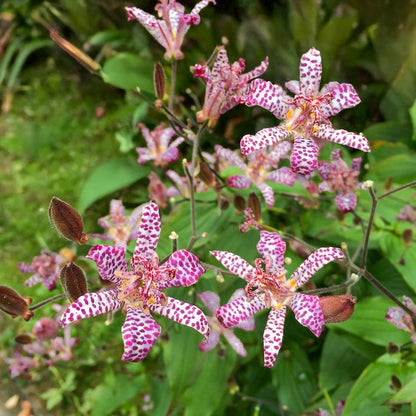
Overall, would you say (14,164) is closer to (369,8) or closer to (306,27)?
(306,27)

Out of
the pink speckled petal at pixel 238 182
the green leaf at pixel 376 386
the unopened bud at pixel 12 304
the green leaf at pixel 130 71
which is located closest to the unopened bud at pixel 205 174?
the pink speckled petal at pixel 238 182

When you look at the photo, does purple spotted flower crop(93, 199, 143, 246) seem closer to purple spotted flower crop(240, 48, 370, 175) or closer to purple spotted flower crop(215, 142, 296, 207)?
purple spotted flower crop(215, 142, 296, 207)

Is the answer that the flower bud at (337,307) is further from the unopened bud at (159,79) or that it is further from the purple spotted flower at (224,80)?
the unopened bud at (159,79)

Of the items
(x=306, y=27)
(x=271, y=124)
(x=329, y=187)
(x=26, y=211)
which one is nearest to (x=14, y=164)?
(x=26, y=211)

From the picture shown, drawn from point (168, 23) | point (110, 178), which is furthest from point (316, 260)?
point (110, 178)

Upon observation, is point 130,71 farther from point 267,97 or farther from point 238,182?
point 267,97

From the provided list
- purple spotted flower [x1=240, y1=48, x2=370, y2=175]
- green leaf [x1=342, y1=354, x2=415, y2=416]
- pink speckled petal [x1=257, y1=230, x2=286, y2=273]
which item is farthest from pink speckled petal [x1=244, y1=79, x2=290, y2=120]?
green leaf [x1=342, y1=354, x2=415, y2=416]
